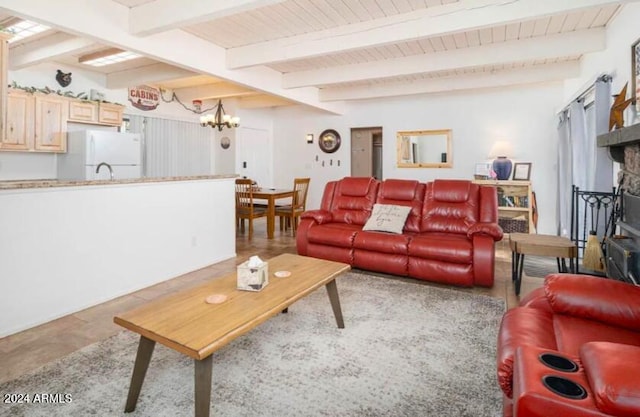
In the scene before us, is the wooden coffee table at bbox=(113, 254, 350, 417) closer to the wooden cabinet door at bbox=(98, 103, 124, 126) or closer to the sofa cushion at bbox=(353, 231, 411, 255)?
the sofa cushion at bbox=(353, 231, 411, 255)

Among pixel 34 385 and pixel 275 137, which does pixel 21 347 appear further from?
pixel 275 137

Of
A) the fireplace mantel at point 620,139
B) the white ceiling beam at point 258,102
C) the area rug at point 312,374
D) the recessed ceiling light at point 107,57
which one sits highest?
the white ceiling beam at point 258,102

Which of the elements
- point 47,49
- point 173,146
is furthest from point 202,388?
point 173,146

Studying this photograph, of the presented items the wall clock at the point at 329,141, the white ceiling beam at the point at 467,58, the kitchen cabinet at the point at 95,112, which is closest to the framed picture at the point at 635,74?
the white ceiling beam at the point at 467,58

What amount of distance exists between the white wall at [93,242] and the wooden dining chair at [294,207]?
73.8 inches

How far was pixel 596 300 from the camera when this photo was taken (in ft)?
5.42

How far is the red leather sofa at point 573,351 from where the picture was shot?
938 mm

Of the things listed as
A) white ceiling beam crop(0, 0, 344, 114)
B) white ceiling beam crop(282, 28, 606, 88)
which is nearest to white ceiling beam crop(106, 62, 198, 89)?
white ceiling beam crop(0, 0, 344, 114)

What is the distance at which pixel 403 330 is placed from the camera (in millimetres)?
2494

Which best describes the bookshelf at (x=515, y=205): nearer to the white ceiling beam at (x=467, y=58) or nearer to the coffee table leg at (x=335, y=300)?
the white ceiling beam at (x=467, y=58)

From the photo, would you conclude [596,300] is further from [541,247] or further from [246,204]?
[246,204]

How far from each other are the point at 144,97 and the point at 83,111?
4.10 ft

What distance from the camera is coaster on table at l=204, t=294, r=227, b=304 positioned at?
1876mm

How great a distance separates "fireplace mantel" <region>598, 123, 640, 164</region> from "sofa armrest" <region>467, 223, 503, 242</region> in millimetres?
1048
